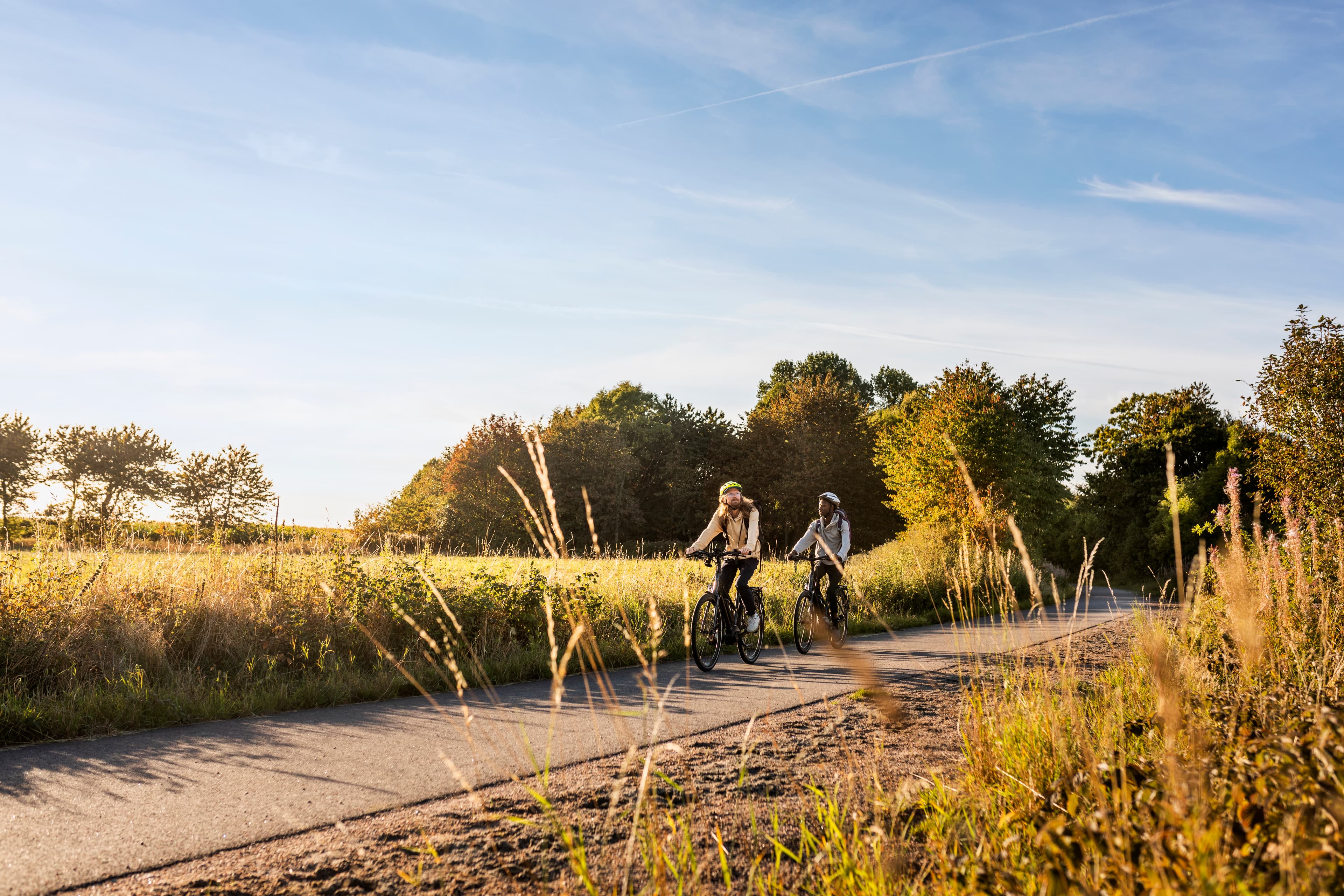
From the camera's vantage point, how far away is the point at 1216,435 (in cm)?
3756

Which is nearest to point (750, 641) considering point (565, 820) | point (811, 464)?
point (565, 820)

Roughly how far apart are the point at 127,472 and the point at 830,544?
63.5 metres

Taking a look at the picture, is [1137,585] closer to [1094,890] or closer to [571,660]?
[571,660]

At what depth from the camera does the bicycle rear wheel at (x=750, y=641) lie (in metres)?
9.56

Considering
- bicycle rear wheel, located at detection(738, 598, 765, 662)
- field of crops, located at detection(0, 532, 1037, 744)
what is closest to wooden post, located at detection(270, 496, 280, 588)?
field of crops, located at detection(0, 532, 1037, 744)

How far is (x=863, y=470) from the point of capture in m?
43.5

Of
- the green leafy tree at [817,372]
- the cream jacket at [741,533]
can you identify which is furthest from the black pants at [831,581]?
the green leafy tree at [817,372]

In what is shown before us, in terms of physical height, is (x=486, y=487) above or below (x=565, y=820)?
above

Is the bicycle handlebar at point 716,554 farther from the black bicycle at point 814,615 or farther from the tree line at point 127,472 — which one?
the tree line at point 127,472

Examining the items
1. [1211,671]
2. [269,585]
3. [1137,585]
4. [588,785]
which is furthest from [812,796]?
[1137,585]

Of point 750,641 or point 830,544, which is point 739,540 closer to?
point 750,641

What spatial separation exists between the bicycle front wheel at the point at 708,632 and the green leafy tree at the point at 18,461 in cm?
6265

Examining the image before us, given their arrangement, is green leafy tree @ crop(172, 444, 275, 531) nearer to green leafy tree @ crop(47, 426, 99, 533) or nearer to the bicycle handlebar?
green leafy tree @ crop(47, 426, 99, 533)

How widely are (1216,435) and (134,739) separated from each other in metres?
42.8
